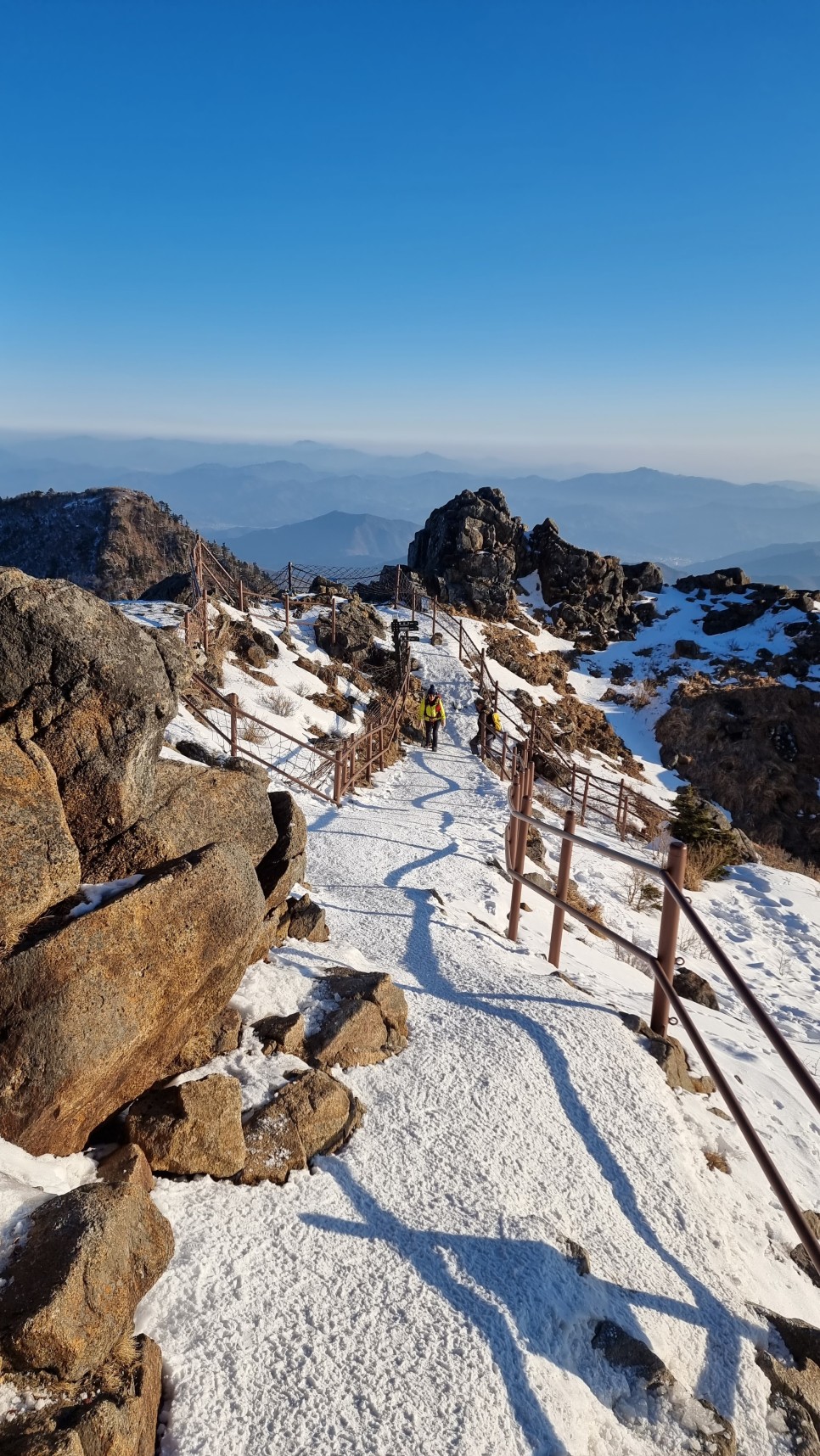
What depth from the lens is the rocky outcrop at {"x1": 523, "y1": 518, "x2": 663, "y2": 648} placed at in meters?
37.1

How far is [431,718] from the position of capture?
17.0m

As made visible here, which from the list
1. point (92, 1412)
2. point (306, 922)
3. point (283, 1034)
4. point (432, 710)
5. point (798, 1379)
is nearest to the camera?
point (92, 1412)

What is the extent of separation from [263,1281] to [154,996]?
3.83 feet

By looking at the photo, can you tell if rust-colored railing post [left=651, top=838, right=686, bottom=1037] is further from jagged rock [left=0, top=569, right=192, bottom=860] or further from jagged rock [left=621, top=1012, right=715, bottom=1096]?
jagged rock [left=0, top=569, right=192, bottom=860]

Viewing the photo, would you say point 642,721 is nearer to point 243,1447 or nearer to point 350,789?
point 350,789

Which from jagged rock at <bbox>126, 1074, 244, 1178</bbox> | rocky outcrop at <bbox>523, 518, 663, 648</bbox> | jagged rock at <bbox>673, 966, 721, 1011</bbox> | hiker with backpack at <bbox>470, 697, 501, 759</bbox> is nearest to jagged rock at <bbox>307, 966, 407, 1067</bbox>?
jagged rock at <bbox>126, 1074, 244, 1178</bbox>

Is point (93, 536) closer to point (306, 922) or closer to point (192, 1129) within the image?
point (306, 922)

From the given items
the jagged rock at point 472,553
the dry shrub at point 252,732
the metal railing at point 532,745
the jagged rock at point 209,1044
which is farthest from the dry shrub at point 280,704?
the jagged rock at point 472,553

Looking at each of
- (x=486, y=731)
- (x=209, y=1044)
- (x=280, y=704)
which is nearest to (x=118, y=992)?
(x=209, y=1044)

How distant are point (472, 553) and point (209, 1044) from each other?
33.3m

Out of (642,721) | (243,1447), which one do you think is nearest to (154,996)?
(243,1447)

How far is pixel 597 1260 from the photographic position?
341 centimetres

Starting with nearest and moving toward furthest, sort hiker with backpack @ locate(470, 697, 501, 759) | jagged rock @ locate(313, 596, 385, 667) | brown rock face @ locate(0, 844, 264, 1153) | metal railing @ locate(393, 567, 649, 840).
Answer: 1. brown rock face @ locate(0, 844, 264, 1153)
2. metal railing @ locate(393, 567, 649, 840)
3. hiker with backpack @ locate(470, 697, 501, 759)
4. jagged rock @ locate(313, 596, 385, 667)

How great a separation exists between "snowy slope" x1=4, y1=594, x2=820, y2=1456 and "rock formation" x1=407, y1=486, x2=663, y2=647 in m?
30.0
